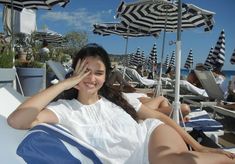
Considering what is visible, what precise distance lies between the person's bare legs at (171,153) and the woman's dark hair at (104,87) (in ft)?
1.31

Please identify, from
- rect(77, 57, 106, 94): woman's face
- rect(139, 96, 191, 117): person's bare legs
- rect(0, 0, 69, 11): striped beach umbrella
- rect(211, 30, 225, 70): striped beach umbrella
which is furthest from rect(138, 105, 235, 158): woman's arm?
rect(211, 30, 225, 70): striped beach umbrella

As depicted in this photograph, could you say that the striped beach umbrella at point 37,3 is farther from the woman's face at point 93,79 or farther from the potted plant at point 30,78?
the woman's face at point 93,79

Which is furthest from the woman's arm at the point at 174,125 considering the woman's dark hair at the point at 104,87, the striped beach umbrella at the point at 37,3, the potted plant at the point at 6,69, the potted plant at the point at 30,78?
the striped beach umbrella at the point at 37,3

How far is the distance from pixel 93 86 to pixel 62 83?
246 millimetres

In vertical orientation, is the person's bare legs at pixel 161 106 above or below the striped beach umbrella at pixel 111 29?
below

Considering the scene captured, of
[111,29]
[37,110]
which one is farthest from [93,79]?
[111,29]

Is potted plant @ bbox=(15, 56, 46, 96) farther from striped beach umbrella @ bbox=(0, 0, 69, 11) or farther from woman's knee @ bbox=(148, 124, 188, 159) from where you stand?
woman's knee @ bbox=(148, 124, 188, 159)

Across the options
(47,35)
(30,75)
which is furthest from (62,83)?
(47,35)

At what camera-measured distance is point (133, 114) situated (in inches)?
99.7

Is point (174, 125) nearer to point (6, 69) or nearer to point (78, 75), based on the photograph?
point (78, 75)

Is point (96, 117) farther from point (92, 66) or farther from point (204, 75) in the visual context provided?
point (204, 75)

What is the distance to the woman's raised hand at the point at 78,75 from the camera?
2165mm

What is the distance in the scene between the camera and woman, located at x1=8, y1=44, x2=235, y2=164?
1.92 m

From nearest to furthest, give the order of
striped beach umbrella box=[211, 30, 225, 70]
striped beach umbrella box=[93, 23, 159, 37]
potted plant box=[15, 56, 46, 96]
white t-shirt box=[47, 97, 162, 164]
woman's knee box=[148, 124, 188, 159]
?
woman's knee box=[148, 124, 188, 159], white t-shirt box=[47, 97, 162, 164], potted plant box=[15, 56, 46, 96], striped beach umbrella box=[211, 30, 225, 70], striped beach umbrella box=[93, 23, 159, 37]
